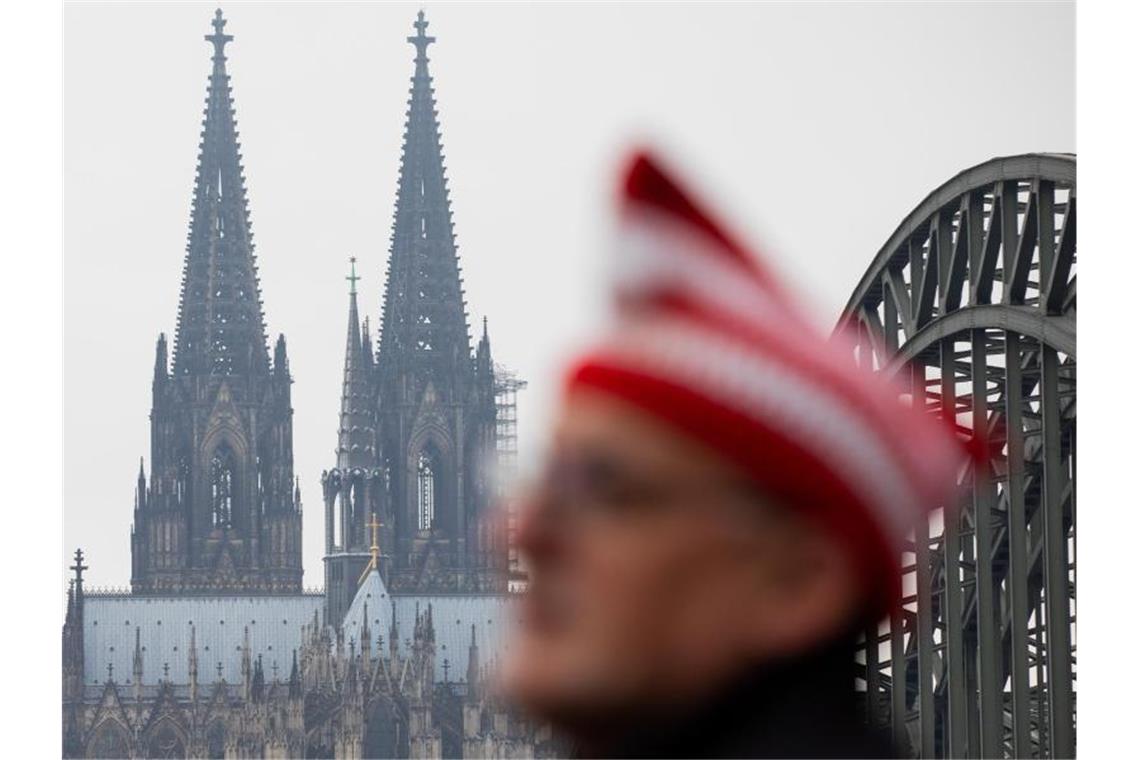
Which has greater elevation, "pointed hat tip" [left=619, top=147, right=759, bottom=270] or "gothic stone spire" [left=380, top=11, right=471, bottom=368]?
"gothic stone spire" [left=380, top=11, right=471, bottom=368]

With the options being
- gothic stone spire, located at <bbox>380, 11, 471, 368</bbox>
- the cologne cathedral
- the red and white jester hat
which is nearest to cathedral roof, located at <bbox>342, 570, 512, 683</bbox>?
the cologne cathedral

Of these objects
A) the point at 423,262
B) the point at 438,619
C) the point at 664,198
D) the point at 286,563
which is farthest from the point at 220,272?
the point at 664,198

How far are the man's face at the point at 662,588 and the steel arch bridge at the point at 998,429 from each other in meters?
17.5

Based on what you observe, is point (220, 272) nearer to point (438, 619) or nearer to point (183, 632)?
point (183, 632)

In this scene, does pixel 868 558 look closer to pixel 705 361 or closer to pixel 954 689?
pixel 705 361

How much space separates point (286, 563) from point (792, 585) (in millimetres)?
102578

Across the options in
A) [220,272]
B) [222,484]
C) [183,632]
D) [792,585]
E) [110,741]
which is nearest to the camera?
[792,585]

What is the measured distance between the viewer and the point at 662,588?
1688 mm

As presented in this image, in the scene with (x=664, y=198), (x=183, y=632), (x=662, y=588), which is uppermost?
(x=664, y=198)

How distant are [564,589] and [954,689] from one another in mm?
27033

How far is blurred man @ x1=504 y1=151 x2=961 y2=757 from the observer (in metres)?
1.67

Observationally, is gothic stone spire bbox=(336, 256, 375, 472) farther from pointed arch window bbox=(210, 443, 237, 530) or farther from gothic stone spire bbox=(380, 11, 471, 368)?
pointed arch window bbox=(210, 443, 237, 530)

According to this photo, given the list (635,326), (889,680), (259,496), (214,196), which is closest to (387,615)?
(259,496)

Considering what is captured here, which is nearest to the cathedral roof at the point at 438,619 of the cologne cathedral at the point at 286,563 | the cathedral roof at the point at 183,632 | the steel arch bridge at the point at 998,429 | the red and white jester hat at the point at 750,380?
the cologne cathedral at the point at 286,563
